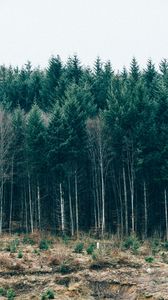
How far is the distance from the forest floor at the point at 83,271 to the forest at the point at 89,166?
861 cm

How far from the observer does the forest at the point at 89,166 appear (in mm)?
43375

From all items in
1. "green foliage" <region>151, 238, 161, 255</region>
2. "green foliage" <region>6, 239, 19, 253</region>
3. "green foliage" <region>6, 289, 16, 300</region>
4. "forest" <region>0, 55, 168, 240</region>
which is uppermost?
"forest" <region>0, 55, 168, 240</region>

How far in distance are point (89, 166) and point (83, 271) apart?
20789mm

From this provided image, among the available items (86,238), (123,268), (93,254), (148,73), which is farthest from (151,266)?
(148,73)

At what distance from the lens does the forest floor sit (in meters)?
24.5

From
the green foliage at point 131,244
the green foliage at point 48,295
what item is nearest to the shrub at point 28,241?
the green foliage at point 131,244

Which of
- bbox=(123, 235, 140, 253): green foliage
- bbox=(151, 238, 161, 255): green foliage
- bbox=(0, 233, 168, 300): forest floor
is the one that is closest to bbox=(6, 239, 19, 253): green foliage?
bbox=(0, 233, 168, 300): forest floor

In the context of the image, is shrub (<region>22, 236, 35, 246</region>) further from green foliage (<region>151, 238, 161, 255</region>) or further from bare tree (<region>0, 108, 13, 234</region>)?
green foliage (<region>151, 238, 161, 255</region>)

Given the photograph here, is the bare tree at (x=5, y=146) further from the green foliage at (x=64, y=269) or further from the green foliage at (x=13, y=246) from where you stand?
the green foliage at (x=64, y=269)

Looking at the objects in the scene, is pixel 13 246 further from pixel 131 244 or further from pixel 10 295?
pixel 10 295

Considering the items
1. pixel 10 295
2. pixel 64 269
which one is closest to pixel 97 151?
pixel 64 269

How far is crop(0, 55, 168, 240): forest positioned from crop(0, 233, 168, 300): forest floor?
8.61 meters

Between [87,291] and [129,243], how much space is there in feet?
31.2

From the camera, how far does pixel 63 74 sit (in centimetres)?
6531
